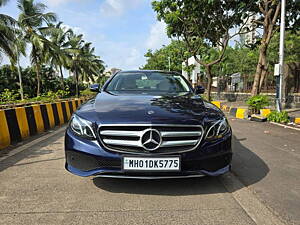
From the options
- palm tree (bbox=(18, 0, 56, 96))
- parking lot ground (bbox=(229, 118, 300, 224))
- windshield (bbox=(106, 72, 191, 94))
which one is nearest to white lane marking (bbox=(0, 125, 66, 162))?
windshield (bbox=(106, 72, 191, 94))

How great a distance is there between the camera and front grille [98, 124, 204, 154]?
2.53 m

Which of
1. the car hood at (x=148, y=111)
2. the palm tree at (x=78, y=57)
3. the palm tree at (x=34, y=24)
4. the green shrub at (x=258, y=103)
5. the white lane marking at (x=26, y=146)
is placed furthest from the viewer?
the palm tree at (x=78, y=57)

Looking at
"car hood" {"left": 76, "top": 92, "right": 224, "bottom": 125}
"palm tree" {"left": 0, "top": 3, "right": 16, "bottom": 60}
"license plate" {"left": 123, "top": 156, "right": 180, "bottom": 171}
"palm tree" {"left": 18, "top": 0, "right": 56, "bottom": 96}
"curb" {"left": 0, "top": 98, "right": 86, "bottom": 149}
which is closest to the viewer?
"license plate" {"left": 123, "top": 156, "right": 180, "bottom": 171}

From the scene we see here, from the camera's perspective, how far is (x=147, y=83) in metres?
4.23

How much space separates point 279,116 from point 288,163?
4.93 meters

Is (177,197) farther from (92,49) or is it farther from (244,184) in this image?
(92,49)

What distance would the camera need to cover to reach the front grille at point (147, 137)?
2.53 meters

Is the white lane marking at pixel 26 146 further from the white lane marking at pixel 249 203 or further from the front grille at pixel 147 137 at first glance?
the white lane marking at pixel 249 203

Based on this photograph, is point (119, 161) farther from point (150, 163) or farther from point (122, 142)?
point (150, 163)

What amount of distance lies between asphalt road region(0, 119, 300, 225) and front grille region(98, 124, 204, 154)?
0.53 metres

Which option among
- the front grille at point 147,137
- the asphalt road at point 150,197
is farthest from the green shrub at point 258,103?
the front grille at point 147,137

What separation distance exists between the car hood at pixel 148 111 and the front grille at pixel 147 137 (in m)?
0.05

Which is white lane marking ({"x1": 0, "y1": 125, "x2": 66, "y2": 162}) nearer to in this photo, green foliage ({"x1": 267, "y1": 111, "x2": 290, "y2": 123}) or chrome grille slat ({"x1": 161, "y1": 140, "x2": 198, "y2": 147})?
chrome grille slat ({"x1": 161, "y1": 140, "x2": 198, "y2": 147})

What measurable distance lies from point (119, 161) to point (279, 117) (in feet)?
24.0
